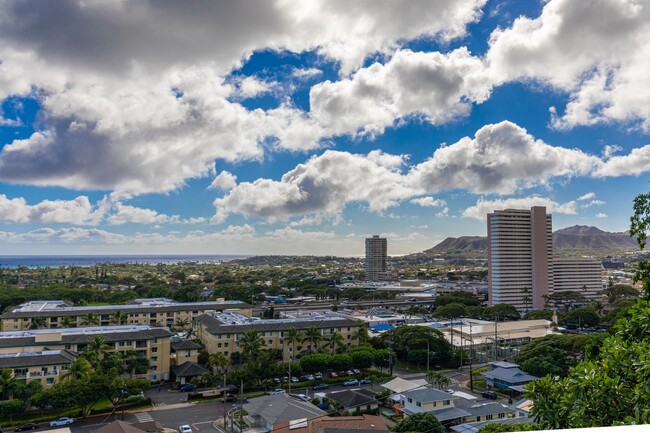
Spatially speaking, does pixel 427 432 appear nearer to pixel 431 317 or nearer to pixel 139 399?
pixel 139 399

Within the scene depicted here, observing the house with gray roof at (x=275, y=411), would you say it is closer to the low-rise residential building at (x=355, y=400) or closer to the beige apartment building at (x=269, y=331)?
the low-rise residential building at (x=355, y=400)

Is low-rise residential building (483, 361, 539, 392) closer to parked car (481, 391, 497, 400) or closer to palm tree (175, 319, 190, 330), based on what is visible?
parked car (481, 391, 497, 400)

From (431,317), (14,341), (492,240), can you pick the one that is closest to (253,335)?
(14,341)

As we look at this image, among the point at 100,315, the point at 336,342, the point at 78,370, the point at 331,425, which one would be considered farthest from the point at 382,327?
the point at 78,370

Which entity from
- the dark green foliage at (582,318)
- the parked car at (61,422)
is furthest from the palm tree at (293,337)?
the dark green foliage at (582,318)

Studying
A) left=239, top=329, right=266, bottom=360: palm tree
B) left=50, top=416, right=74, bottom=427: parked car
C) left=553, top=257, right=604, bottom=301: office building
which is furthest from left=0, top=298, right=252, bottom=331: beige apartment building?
left=553, top=257, right=604, bottom=301: office building

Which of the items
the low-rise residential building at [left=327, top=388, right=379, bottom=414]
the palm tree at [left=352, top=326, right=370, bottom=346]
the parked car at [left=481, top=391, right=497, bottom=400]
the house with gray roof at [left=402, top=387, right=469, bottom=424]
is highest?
the palm tree at [left=352, top=326, right=370, bottom=346]

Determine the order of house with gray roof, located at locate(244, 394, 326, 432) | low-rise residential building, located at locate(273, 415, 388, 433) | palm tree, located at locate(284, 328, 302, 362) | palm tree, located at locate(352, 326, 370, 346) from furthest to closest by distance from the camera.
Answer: palm tree, located at locate(352, 326, 370, 346) → palm tree, located at locate(284, 328, 302, 362) → house with gray roof, located at locate(244, 394, 326, 432) → low-rise residential building, located at locate(273, 415, 388, 433)
